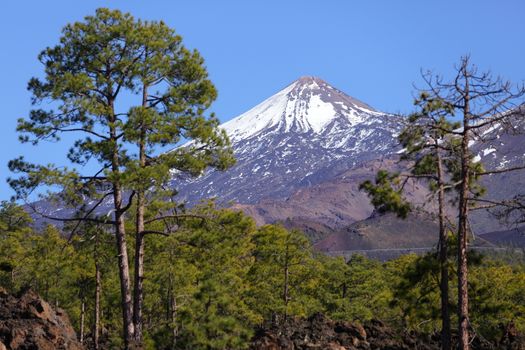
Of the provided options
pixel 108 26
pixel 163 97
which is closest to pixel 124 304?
pixel 163 97

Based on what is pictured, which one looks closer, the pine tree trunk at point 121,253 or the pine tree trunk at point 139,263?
the pine tree trunk at point 121,253

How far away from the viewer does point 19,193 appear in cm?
2056

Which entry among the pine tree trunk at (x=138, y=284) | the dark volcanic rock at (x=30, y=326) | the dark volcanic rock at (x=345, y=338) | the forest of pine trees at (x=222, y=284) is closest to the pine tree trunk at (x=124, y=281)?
the pine tree trunk at (x=138, y=284)

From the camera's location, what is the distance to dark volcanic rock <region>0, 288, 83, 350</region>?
71.4 ft

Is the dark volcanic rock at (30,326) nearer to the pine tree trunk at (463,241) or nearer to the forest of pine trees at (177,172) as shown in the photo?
the forest of pine trees at (177,172)

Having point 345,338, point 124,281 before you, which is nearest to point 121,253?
point 124,281

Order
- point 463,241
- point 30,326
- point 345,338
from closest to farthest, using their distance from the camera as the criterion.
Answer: point 463,241 → point 30,326 → point 345,338

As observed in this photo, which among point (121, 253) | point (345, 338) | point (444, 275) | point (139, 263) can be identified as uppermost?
point (121, 253)

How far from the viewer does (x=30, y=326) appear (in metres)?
22.6

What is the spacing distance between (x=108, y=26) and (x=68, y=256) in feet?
78.1

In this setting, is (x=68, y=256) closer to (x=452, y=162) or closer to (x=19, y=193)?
(x=19, y=193)

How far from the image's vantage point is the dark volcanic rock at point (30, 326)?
2177 cm

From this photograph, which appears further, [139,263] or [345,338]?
[345,338]

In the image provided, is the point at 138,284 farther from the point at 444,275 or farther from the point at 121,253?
the point at 444,275
